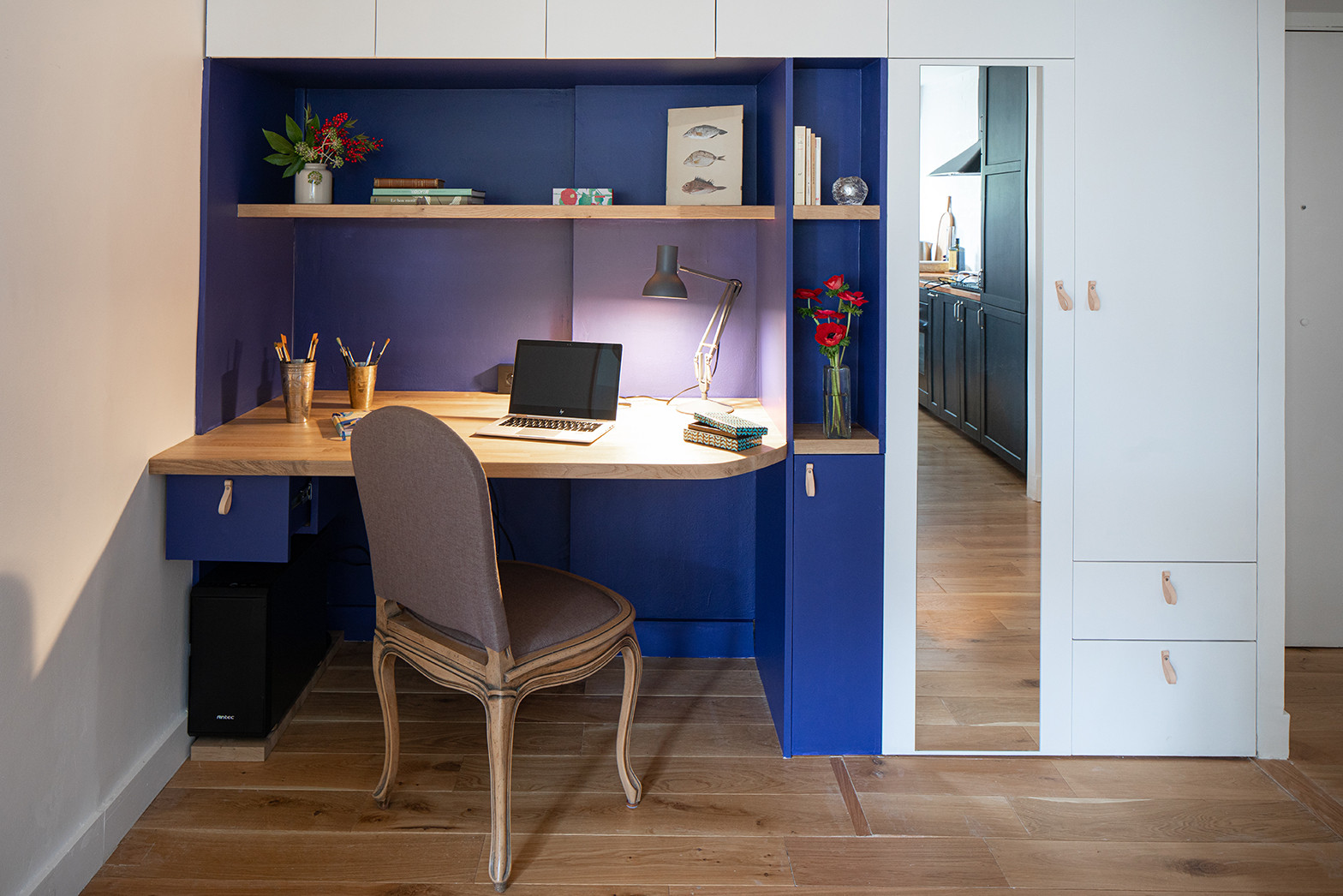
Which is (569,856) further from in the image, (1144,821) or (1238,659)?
(1238,659)

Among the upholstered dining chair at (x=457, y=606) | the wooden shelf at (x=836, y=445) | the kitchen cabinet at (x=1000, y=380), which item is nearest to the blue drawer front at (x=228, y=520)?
the upholstered dining chair at (x=457, y=606)

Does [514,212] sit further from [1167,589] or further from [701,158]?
[1167,589]

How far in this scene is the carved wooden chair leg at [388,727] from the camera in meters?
2.21

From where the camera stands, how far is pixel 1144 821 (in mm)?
2217

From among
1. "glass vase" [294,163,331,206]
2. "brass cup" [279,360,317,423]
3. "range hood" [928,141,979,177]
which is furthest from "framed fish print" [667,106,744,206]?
"brass cup" [279,360,317,423]

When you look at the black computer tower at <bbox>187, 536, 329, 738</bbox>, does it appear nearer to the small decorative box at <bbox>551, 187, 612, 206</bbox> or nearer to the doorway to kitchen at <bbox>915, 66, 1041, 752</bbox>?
the small decorative box at <bbox>551, 187, 612, 206</bbox>

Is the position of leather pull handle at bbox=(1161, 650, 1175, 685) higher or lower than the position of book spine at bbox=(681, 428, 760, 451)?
lower

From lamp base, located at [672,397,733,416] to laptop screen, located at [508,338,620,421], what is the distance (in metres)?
0.24

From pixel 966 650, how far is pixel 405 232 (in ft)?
6.56

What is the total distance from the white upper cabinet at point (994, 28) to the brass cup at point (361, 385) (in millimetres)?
1662

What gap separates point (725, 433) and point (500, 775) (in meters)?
0.90

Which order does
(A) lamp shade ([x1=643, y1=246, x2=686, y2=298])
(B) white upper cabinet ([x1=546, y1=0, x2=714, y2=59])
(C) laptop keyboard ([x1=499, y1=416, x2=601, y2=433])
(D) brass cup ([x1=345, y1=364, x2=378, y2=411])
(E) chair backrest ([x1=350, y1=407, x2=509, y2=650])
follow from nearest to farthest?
(E) chair backrest ([x1=350, y1=407, x2=509, y2=650])
(B) white upper cabinet ([x1=546, y1=0, x2=714, y2=59])
(C) laptop keyboard ([x1=499, y1=416, x2=601, y2=433])
(A) lamp shade ([x1=643, y1=246, x2=686, y2=298])
(D) brass cup ([x1=345, y1=364, x2=378, y2=411])

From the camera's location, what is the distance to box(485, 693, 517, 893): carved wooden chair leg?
195cm

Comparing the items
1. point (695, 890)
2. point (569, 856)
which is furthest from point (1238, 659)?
point (569, 856)
